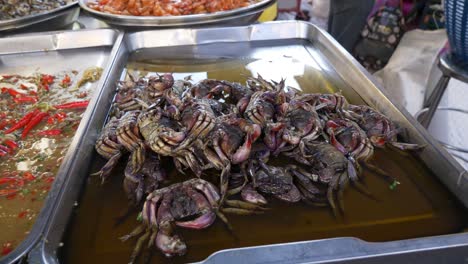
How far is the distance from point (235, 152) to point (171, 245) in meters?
0.53

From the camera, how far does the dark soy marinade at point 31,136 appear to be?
1.74 meters

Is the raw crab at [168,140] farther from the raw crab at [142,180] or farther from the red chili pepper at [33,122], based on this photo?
the red chili pepper at [33,122]

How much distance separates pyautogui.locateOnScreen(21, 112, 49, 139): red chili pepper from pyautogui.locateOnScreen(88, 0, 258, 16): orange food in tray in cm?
136

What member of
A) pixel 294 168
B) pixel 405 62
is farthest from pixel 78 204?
pixel 405 62

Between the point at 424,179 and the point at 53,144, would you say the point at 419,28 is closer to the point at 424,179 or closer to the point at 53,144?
the point at 424,179

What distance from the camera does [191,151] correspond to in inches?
71.2

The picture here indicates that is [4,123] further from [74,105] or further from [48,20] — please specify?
[48,20]

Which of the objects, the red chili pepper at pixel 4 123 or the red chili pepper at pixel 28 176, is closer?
the red chili pepper at pixel 28 176

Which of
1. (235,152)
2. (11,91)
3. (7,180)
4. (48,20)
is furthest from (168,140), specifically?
(48,20)

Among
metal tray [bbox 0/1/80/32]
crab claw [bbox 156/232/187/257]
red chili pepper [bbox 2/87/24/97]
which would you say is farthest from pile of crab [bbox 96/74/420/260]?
metal tray [bbox 0/1/80/32]

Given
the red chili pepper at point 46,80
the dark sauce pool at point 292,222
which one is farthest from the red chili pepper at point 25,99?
the dark sauce pool at point 292,222

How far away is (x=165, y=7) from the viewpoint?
3.35 meters

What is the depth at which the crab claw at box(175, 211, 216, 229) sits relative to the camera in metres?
1.55

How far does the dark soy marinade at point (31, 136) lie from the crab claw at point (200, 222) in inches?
27.9
